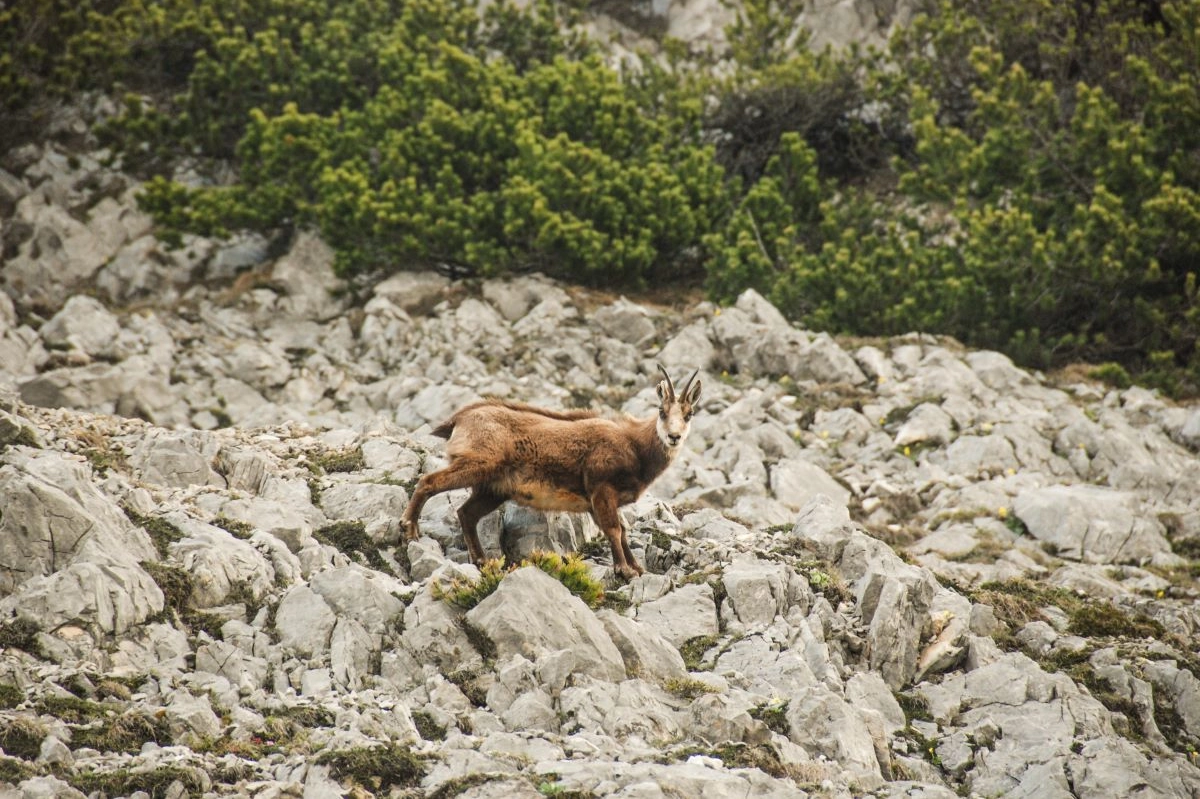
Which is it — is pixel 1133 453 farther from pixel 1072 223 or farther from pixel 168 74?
pixel 168 74

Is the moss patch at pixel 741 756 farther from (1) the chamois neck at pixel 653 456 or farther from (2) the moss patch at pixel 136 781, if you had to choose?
(1) the chamois neck at pixel 653 456

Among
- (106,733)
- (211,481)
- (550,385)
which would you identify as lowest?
(550,385)

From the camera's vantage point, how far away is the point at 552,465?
1109 centimetres

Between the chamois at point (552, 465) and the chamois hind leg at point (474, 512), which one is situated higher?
the chamois at point (552, 465)

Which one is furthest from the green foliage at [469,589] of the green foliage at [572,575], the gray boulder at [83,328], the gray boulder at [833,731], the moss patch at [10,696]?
the gray boulder at [83,328]

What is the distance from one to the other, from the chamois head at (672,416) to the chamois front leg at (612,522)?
29.9 inches

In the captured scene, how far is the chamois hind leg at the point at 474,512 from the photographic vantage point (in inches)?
434

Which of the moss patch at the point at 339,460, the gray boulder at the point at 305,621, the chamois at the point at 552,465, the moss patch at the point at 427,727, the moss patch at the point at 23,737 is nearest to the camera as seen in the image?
the moss patch at the point at 23,737

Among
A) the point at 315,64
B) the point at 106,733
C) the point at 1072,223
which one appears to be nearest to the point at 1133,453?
the point at 1072,223

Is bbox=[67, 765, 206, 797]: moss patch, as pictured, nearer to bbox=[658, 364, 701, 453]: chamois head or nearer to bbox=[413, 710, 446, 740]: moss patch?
bbox=[413, 710, 446, 740]: moss patch

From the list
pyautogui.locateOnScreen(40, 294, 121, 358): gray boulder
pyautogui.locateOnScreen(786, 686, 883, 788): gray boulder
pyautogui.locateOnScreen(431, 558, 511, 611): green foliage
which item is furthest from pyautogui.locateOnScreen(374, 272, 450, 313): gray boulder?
pyautogui.locateOnScreen(786, 686, 883, 788): gray boulder

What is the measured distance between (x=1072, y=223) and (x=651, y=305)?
9.08m

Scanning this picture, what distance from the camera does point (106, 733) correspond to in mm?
7566

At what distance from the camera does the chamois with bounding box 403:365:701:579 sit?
1092cm
